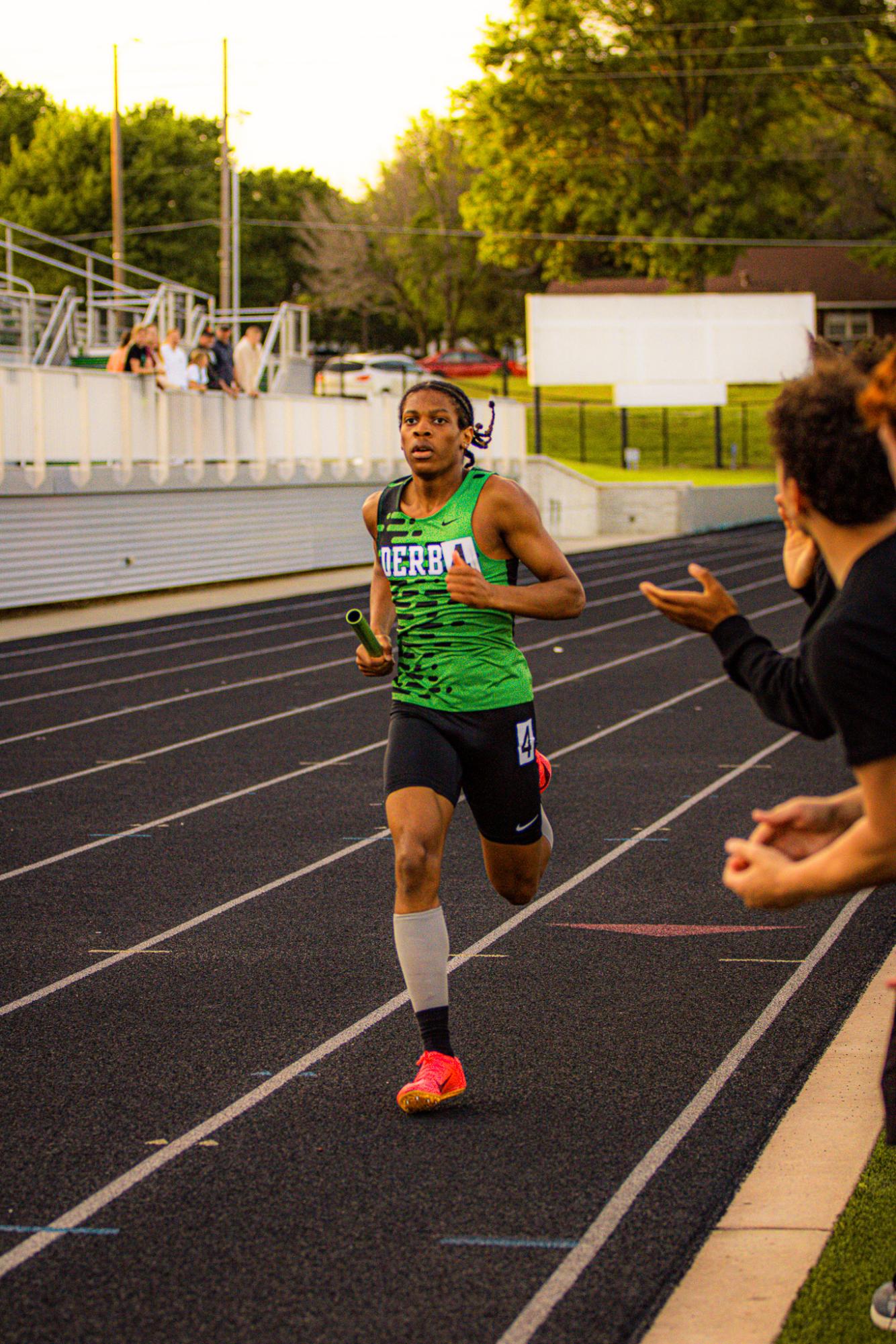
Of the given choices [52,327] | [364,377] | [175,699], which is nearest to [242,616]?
[52,327]

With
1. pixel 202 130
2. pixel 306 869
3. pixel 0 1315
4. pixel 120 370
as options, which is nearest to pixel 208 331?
pixel 120 370

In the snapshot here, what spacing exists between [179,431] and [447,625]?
739 inches

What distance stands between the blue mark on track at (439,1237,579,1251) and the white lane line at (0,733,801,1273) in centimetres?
4

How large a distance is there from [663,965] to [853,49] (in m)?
56.6

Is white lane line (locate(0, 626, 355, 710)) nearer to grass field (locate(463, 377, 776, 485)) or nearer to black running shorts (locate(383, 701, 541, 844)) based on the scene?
black running shorts (locate(383, 701, 541, 844))

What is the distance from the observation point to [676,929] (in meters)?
6.73

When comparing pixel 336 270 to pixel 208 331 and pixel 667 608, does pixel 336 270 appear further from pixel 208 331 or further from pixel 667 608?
pixel 667 608

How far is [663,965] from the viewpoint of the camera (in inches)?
246

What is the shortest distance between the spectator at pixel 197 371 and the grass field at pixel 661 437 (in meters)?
23.2

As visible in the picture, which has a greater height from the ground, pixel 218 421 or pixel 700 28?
pixel 700 28

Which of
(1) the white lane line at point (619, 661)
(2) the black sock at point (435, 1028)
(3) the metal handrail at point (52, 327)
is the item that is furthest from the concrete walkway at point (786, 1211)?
(3) the metal handrail at point (52, 327)

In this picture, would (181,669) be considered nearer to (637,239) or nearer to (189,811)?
(189,811)

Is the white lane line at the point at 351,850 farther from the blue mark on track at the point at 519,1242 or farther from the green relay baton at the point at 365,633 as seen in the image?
the blue mark on track at the point at 519,1242

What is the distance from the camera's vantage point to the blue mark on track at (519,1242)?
12.7 ft
